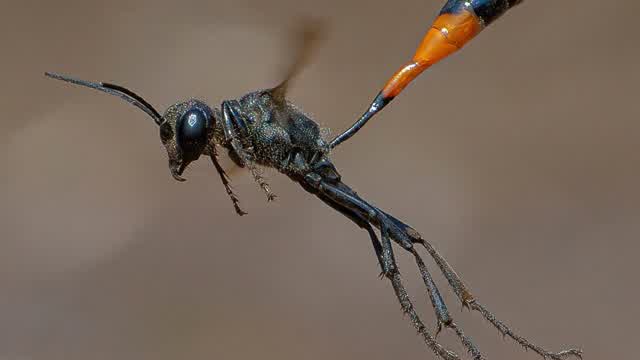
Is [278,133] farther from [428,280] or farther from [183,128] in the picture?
[428,280]

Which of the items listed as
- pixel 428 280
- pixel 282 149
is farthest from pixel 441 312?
pixel 282 149

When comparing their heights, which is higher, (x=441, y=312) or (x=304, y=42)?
(x=304, y=42)

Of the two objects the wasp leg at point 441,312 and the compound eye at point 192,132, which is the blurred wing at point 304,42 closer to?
the compound eye at point 192,132

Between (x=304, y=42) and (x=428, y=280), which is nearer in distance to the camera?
(x=304, y=42)

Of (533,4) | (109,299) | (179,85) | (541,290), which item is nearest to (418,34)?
(533,4)

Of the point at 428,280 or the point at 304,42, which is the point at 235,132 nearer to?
the point at 304,42

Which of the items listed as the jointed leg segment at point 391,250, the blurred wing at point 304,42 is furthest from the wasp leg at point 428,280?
the blurred wing at point 304,42

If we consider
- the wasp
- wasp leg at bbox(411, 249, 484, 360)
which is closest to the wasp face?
the wasp

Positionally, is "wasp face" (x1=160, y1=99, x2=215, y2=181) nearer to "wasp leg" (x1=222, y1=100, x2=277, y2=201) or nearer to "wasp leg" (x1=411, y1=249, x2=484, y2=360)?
"wasp leg" (x1=222, y1=100, x2=277, y2=201)

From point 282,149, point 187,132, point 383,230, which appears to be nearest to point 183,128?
point 187,132
